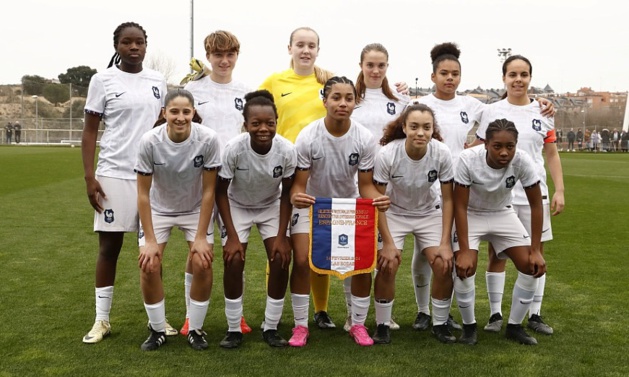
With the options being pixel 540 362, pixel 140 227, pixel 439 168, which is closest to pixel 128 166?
pixel 140 227

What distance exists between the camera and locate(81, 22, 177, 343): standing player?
4.72m

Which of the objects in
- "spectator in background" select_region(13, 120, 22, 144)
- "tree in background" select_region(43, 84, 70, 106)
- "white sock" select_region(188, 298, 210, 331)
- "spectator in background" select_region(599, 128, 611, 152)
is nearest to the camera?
"white sock" select_region(188, 298, 210, 331)

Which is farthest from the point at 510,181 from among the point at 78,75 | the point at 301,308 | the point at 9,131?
the point at 78,75

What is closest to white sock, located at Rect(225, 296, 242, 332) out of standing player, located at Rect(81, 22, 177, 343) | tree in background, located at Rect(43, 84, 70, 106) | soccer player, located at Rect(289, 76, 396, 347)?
soccer player, located at Rect(289, 76, 396, 347)

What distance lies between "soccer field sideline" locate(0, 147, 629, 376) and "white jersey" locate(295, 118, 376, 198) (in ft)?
3.80

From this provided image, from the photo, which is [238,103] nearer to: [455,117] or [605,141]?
[455,117]

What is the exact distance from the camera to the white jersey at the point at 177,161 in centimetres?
448

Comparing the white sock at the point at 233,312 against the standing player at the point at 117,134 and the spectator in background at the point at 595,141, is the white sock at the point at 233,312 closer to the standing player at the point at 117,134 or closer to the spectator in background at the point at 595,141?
the standing player at the point at 117,134

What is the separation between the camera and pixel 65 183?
16797 mm

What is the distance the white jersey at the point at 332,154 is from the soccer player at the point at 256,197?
13 centimetres

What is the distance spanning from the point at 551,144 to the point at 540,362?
6.12ft

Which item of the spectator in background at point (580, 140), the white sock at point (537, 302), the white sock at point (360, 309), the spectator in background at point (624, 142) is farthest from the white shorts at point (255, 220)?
the spectator in background at point (580, 140)

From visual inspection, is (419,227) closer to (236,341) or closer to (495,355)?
(495,355)

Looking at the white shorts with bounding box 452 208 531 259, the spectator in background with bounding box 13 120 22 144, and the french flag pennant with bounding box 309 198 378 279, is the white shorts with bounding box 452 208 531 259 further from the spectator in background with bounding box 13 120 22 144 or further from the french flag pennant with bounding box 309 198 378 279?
the spectator in background with bounding box 13 120 22 144
